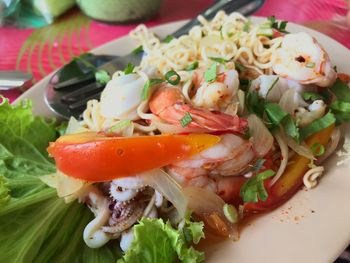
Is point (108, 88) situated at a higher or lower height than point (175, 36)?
higher

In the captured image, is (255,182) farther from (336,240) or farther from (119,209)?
(119,209)

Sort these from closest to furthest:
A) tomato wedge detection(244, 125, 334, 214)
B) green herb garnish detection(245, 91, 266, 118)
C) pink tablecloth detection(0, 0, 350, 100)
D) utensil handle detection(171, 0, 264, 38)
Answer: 1. tomato wedge detection(244, 125, 334, 214)
2. green herb garnish detection(245, 91, 266, 118)
3. utensil handle detection(171, 0, 264, 38)
4. pink tablecloth detection(0, 0, 350, 100)

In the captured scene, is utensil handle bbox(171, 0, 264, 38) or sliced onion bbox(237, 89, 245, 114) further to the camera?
utensil handle bbox(171, 0, 264, 38)

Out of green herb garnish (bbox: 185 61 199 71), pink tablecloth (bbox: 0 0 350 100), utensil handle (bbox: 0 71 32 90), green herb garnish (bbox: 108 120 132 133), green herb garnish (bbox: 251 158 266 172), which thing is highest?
green herb garnish (bbox: 108 120 132 133)

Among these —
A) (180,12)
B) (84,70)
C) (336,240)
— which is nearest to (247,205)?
(336,240)

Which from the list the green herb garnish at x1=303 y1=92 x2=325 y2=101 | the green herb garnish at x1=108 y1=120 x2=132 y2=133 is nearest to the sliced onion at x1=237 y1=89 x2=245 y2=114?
the green herb garnish at x1=303 y1=92 x2=325 y2=101

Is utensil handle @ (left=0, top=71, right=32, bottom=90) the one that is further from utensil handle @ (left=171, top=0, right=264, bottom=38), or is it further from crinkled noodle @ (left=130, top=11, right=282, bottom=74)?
utensil handle @ (left=171, top=0, right=264, bottom=38)

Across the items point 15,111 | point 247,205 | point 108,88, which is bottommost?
point 247,205

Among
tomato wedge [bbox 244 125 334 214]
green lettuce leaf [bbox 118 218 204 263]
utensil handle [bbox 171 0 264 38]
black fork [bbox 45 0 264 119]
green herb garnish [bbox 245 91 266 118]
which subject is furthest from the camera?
utensil handle [bbox 171 0 264 38]
